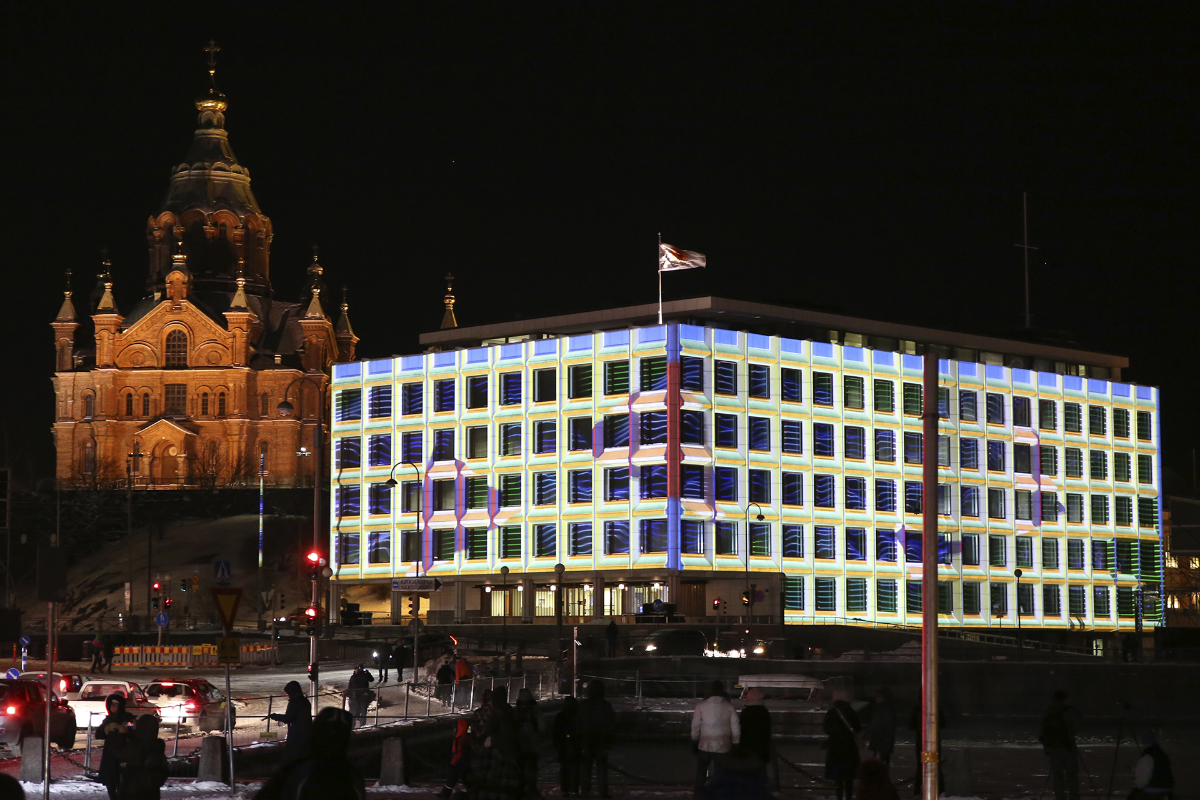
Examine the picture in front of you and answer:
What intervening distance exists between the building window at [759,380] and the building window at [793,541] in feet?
22.1

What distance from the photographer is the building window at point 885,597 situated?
90.0 m

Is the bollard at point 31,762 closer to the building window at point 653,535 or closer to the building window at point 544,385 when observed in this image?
the building window at point 653,535

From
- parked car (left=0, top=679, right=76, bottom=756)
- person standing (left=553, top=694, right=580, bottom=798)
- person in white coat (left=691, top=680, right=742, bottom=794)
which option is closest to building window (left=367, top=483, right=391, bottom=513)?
parked car (left=0, top=679, right=76, bottom=756)

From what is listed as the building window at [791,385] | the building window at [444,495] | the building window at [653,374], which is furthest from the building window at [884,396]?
the building window at [444,495]

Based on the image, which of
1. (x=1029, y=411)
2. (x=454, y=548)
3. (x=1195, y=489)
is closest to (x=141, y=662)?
(x=454, y=548)

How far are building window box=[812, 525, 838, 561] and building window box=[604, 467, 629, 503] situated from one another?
32.8 feet

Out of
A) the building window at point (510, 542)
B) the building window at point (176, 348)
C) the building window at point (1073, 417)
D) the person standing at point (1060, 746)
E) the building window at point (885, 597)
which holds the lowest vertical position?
the person standing at point (1060, 746)

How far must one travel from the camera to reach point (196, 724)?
3997 cm

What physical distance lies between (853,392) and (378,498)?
85.7ft

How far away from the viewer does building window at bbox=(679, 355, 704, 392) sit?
8400 cm

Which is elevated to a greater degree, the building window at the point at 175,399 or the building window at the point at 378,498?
the building window at the point at 175,399

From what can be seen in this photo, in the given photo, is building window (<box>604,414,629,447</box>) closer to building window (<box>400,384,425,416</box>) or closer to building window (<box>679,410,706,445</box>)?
building window (<box>679,410,706,445</box>)

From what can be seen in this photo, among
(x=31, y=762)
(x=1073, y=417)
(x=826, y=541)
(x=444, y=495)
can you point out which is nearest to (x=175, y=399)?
(x=444, y=495)

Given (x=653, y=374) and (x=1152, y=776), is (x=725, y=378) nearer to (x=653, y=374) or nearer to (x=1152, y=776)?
(x=653, y=374)
